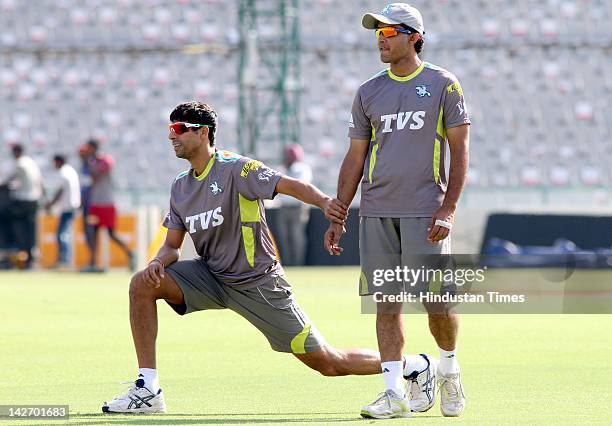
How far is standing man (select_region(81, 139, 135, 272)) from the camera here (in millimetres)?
23953

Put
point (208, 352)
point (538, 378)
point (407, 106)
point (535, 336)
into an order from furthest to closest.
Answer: point (535, 336), point (208, 352), point (538, 378), point (407, 106)

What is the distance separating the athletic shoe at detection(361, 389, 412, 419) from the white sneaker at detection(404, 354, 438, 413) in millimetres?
248

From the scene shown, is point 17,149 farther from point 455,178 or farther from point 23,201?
point 455,178

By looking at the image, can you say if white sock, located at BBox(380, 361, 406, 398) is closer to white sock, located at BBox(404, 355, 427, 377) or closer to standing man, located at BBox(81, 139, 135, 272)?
white sock, located at BBox(404, 355, 427, 377)

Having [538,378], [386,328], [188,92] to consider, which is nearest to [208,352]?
[538,378]

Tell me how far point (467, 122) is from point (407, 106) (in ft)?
1.05

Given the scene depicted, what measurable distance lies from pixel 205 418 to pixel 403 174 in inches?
62.4

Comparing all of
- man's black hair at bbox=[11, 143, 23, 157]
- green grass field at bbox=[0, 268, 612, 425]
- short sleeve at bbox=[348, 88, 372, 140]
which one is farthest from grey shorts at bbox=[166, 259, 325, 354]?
man's black hair at bbox=[11, 143, 23, 157]

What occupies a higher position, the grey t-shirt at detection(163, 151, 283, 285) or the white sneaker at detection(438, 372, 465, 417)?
the grey t-shirt at detection(163, 151, 283, 285)

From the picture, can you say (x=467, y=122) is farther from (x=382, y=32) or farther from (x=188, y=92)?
(x=188, y=92)

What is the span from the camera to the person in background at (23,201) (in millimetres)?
25266

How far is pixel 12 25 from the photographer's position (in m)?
36.7

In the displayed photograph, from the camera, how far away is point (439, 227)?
740 cm

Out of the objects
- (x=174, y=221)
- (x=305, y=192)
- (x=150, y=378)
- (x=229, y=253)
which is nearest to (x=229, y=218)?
(x=229, y=253)
